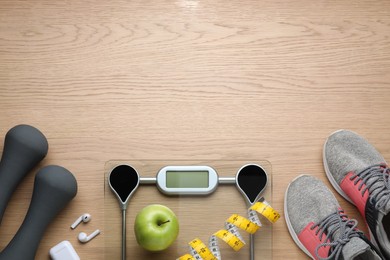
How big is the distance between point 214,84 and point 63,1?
40 centimetres

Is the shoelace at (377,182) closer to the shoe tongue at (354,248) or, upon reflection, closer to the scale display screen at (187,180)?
the shoe tongue at (354,248)

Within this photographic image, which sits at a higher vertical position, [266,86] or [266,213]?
[266,86]

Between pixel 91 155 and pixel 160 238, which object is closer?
pixel 160 238

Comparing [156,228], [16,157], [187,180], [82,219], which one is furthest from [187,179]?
[16,157]

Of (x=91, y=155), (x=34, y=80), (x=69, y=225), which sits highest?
(x=34, y=80)

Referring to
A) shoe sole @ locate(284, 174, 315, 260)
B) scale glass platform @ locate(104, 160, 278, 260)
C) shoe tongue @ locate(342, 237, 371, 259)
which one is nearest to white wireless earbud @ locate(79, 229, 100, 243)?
scale glass platform @ locate(104, 160, 278, 260)

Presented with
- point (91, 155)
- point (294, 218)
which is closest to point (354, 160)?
point (294, 218)

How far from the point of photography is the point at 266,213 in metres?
1.22

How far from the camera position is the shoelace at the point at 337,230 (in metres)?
1.20

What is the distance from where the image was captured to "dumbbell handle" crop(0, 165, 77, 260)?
1.19 metres

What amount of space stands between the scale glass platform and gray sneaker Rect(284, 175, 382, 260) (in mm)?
59

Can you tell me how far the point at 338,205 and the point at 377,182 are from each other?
0.10 m

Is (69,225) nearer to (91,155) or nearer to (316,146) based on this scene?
(91,155)

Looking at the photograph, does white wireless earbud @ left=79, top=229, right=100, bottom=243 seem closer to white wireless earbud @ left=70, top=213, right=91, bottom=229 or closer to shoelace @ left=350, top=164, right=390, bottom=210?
white wireless earbud @ left=70, top=213, right=91, bottom=229
